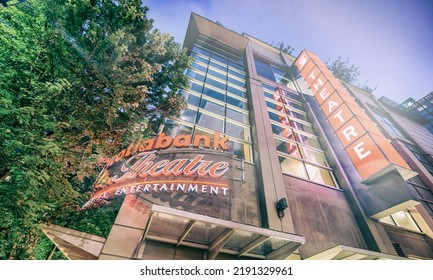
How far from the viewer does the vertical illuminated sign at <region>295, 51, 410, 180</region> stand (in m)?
9.05

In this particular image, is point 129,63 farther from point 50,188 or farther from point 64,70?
point 50,188

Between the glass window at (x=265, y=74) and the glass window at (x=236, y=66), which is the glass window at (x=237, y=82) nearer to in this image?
the glass window at (x=236, y=66)

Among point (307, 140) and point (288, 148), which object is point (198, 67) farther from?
point (307, 140)

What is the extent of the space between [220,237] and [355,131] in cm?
896

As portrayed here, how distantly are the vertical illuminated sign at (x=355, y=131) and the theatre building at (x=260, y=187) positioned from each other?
2.3 inches

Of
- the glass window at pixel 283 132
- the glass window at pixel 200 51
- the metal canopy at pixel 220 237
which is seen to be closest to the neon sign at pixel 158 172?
the metal canopy at pixel 220 237

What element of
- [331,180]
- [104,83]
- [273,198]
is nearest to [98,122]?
[104,83]

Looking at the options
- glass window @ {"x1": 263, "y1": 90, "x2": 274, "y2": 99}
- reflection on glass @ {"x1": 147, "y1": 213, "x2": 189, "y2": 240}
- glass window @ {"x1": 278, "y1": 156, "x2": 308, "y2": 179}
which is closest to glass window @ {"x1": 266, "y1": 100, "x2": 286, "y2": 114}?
glass window @ {"x1": 263, "y1": 90, "x2": 274, "y2": 99}

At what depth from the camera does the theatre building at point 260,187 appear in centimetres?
643

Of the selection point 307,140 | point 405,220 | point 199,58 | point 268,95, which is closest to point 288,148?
point 307,140

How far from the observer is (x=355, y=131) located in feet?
34.1

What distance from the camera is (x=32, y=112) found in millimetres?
5516

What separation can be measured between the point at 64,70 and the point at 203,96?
8.63 m
